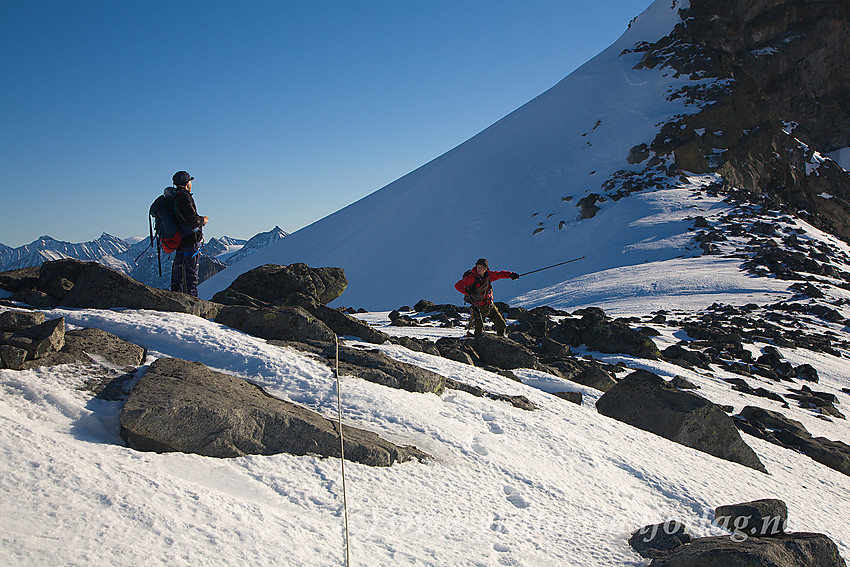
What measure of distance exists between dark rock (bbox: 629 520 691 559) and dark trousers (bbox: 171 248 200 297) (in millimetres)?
6011

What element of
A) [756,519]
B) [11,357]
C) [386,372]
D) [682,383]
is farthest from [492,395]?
[682,383]

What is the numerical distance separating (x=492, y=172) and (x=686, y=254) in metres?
20.8

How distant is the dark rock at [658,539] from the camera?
3682 millimetres

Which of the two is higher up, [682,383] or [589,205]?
[589,205]

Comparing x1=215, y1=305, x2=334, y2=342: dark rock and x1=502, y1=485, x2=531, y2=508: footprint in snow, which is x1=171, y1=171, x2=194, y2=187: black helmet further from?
x1=502, y1=485, x2=531, y2=508: footprint in snow

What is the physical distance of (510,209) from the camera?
37312mm

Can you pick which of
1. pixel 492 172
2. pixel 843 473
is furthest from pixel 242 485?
pixel 492 172

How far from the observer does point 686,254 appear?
24.3 meters

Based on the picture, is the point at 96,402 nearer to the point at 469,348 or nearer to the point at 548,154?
the point at 469,348

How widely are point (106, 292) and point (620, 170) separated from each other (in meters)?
36.8

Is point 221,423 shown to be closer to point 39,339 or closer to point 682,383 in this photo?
point 39,339

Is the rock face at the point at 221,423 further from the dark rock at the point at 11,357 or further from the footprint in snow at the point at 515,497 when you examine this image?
the dark rock at the point at 11,357

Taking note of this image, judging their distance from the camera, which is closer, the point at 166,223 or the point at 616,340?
the point at 166,223

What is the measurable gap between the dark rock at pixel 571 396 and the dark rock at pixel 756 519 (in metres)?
2.64
